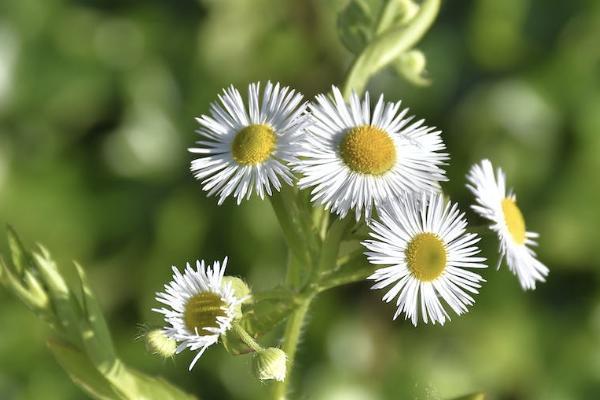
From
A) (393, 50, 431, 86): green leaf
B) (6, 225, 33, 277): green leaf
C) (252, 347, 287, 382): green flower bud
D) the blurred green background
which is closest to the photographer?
(252, 347, 287, 382): green flower bud

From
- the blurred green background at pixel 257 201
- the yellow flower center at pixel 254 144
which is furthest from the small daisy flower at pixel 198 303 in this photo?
the blurred green background at pixel 257 201

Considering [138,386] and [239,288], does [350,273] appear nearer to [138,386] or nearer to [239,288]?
[239,288]

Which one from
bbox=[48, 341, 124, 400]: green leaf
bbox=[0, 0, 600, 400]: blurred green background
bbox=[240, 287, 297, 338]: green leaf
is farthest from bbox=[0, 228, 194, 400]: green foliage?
bbox=[0, 0, 600, 400]: blurred green background

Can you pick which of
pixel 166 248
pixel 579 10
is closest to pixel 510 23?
pixel 579 10

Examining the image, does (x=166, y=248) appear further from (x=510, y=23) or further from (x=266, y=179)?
(x=266, y=179)

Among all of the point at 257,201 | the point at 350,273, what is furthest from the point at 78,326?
the point at 257,201

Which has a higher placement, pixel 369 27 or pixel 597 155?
pixel 369 27

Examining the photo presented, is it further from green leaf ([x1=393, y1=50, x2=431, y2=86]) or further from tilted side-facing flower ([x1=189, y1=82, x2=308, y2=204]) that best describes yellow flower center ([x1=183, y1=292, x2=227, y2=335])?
green leaf ([x1=393, y1=50, x2=431, y2=86])
